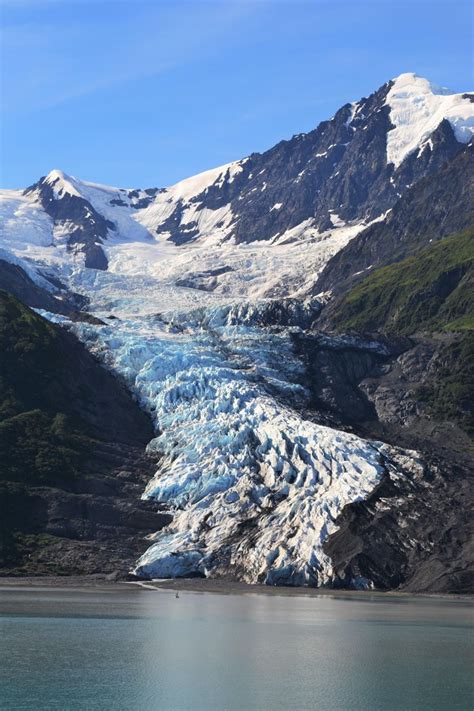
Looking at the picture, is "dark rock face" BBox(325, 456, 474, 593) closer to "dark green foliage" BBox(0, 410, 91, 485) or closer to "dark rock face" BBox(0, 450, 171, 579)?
"dark rock face" BBox(0, 450, 171, 579)

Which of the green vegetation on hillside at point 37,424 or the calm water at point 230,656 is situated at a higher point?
the green vegetation on hillside at point 37,424

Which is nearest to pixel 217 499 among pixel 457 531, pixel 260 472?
pixel 260 472

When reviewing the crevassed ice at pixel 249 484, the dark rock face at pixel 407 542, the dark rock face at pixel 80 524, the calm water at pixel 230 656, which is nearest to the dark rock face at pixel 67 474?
the dark rock face at pixel 80 524

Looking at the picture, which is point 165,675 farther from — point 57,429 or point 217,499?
point 57,429

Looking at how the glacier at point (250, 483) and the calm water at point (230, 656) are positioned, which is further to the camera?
the glacier at point (250, 483)

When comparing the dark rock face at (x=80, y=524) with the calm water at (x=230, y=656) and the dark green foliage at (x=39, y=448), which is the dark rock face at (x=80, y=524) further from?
the calm water at (x=230, y=656)

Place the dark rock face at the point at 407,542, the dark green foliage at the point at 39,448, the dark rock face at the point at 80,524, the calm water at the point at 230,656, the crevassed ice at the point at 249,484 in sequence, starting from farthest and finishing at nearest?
the dark green foliage at the point at 39,448 → the crevassed ice at the point at 249,484 → the dark rock face at the point at 80,524 → the dark rock face at the point at 407,542 → the calm water at the point at 230,656

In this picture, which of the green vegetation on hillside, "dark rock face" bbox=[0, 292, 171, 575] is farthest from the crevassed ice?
the green vegetation on hillside

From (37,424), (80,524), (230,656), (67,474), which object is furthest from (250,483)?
(230,656)
